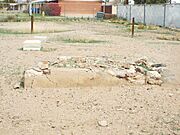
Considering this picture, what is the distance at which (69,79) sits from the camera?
33.7 ft

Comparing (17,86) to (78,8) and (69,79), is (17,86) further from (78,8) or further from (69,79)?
(78,8)

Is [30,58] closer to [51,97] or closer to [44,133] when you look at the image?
[51,97]

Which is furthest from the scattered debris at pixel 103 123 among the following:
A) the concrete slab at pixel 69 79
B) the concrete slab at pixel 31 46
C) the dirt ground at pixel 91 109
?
the concrete slab at pixel 31 46

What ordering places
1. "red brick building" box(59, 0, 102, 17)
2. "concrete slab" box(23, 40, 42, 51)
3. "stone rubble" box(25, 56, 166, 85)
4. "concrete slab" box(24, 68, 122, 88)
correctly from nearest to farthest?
1. "concrete slab" box(24, 68, 122, 88)
2. "stone rubble" box(25, 56, 166, 85)
3. "concrete slab" box(23, 40, 42, 51)
4. "red brick building" box(59, 0, 102, 17)

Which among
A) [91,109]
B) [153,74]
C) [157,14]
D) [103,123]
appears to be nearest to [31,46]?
[153,74]

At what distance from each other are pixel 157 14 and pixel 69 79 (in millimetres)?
33431

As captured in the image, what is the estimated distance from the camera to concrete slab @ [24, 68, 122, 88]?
10141 millimetres

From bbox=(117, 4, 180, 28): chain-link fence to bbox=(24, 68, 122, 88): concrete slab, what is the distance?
2772 cm

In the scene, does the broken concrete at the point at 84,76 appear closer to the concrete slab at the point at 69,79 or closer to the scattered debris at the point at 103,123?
the concrete slab at the point at 69,79

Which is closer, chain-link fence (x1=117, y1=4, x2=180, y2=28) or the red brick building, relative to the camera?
chain-link fence (x1=117, y1=4, x2=180, y2=28)

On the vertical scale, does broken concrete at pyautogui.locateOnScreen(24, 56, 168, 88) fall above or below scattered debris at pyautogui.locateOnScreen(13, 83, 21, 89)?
above

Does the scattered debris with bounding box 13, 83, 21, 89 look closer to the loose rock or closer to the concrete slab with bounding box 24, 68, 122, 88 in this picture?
the concrete slab with bounding box 24, 68, 122, 88

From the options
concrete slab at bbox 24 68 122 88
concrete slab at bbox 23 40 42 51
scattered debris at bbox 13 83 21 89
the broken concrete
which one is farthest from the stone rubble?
concrete slab at bbox 23 40 42 51

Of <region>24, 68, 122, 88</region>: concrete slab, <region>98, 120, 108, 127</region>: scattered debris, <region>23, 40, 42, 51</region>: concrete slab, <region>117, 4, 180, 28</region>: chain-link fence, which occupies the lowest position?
<region>98, 120, 108, 127</region>: scattered debris
